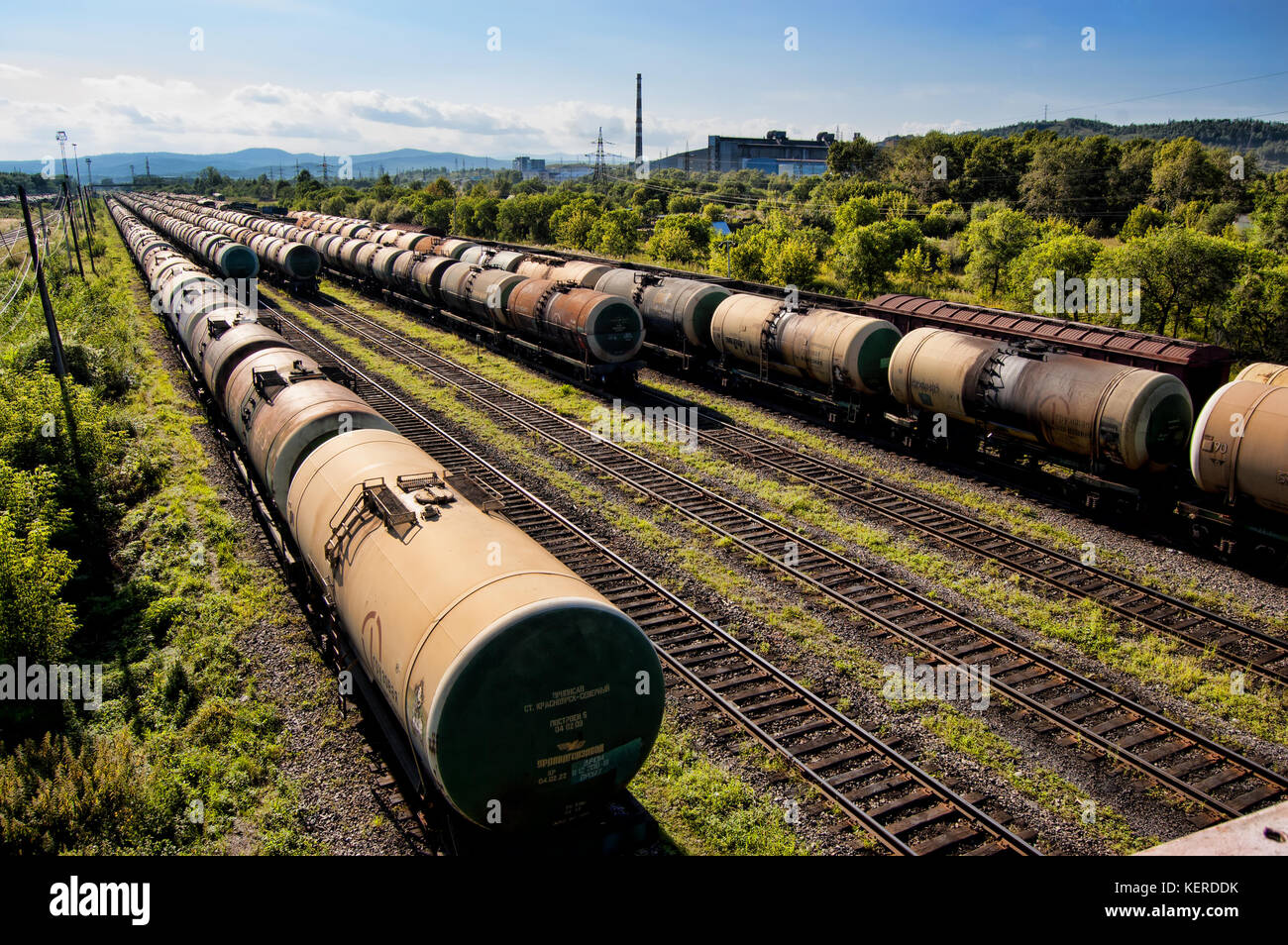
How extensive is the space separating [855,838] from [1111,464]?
12858 millimetres

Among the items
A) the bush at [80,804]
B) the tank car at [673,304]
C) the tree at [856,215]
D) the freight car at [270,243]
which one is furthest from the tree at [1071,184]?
the bush at [80,804]

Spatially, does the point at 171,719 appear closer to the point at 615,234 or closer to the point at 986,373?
the point at 986,373

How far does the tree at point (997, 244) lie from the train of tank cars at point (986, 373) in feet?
57.5

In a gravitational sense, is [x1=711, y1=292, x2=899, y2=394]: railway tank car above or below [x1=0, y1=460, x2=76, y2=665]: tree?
above

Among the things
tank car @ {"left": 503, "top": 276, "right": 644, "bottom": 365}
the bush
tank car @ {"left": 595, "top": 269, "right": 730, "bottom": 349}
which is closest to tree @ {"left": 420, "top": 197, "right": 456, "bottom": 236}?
tank car @ {"left": 595, "top": 269, "right": 730, "bottom": 349}

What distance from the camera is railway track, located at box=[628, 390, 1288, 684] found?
43.9 ft

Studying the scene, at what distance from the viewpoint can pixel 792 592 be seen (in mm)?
15227

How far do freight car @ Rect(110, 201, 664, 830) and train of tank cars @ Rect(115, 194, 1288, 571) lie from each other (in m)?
14.6

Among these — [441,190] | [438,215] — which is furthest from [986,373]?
[441,190]

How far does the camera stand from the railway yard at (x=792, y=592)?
356 inches

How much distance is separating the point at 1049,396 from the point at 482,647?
16.7 meters

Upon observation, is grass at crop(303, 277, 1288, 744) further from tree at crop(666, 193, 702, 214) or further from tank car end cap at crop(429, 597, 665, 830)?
tree at crop(666, 193, 702, 214)
